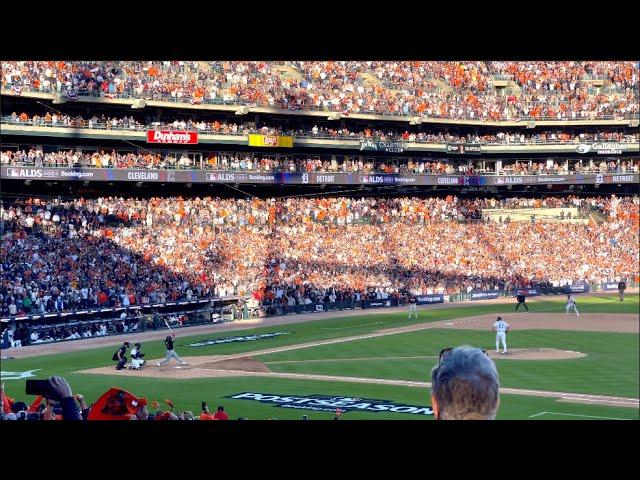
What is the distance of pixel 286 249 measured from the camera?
49.5 metres

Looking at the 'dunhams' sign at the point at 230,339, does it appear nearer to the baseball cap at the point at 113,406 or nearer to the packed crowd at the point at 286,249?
the packed crowd at the point at 286,249

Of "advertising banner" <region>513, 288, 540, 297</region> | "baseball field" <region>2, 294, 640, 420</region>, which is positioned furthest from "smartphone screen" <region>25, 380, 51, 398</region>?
"advertising banner" <region>513, 288, 540, 297</region>

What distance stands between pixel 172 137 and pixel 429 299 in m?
17.2

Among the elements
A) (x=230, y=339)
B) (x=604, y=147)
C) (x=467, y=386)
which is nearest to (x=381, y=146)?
(x=604, y=147)

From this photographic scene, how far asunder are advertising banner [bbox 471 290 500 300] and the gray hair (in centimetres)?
4984

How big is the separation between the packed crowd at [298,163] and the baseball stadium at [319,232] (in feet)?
0.57

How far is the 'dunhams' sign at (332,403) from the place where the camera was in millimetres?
19875

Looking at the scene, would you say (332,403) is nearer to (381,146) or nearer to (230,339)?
(230,339)

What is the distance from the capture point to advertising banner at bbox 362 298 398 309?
48500 millimetres

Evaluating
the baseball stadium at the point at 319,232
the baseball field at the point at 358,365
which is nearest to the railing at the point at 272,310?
the baseball stadium at the point at 319,232
